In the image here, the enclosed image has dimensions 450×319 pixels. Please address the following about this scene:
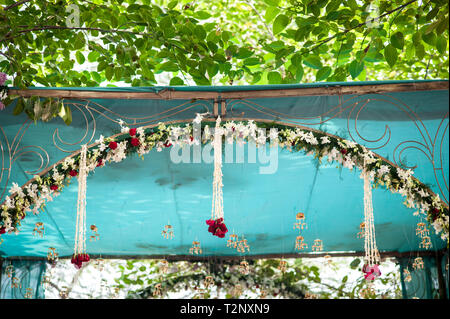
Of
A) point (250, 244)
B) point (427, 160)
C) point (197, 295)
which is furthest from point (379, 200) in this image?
point (197, 295)

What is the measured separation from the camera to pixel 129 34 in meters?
4.77

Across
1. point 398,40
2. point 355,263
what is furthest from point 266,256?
point 398,40

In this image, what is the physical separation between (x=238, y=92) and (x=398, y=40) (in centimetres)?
151

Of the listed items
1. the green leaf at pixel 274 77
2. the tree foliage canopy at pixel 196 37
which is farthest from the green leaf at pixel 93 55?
the green leaf at pixel 274 77

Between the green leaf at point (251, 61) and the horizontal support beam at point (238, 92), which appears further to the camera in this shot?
the green leaf at point (251, 61)

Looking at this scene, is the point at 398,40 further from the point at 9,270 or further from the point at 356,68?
the point at 9,270

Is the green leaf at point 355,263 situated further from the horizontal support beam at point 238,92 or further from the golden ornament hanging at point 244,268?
the horizontal support beam at point 238,92

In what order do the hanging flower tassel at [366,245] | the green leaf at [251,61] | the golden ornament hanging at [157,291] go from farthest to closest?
the golden ornament hanging at [157,291], the green leaf at [251,61], the hanging flower tassel at [366,245]

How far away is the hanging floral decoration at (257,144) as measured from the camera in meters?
3.76

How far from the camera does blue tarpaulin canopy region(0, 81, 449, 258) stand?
3596mm

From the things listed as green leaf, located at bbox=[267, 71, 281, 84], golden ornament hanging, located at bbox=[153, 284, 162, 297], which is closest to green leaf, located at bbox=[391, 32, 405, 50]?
green leaf, located at bbox=[267, 71, 281, 84]

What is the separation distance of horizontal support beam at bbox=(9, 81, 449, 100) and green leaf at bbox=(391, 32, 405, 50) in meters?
0.60

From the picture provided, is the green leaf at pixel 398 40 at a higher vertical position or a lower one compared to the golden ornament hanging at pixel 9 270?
higher

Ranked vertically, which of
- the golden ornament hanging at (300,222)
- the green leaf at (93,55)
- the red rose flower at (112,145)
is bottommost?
the golden ornament hanging at (300,222)
